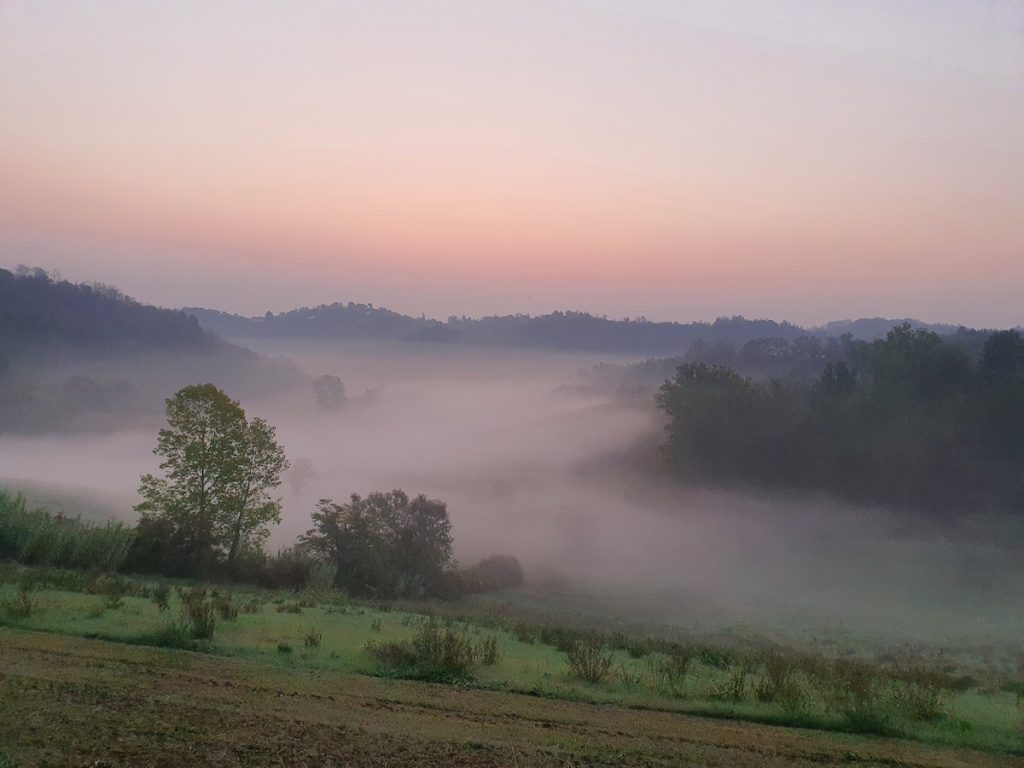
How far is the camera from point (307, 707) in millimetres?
9055

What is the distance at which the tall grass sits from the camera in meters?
22.9

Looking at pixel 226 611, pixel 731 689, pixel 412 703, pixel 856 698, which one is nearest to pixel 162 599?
pixel 226 611

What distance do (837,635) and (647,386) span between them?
439 ft

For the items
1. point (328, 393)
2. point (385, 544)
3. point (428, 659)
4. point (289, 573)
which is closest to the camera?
point (428, 659)

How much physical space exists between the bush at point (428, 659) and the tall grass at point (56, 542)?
14.8 meters

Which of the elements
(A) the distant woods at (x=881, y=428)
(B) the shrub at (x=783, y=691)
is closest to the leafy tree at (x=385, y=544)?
(B) the shrub at (x=783, y=691)

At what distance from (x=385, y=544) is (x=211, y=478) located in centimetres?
1030

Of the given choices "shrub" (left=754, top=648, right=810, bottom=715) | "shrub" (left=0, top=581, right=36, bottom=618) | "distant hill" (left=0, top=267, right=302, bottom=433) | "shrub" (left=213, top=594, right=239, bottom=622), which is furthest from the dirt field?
"distant hill" (left=0, top=267, right=302, bottom=433)

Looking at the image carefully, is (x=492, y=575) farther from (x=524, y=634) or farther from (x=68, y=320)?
(x=68, y=320)

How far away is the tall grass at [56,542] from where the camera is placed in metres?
22.9

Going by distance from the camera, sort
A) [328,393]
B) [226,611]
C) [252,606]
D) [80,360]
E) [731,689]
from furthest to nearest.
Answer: [328,393]
[80,360]
[252,606]
[226,611]
[731,689]

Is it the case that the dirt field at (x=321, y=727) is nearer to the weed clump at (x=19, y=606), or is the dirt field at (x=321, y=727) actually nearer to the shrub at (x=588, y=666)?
the shrub at (x=588, y=666)

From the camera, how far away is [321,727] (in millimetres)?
8383

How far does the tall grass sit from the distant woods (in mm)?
66386
